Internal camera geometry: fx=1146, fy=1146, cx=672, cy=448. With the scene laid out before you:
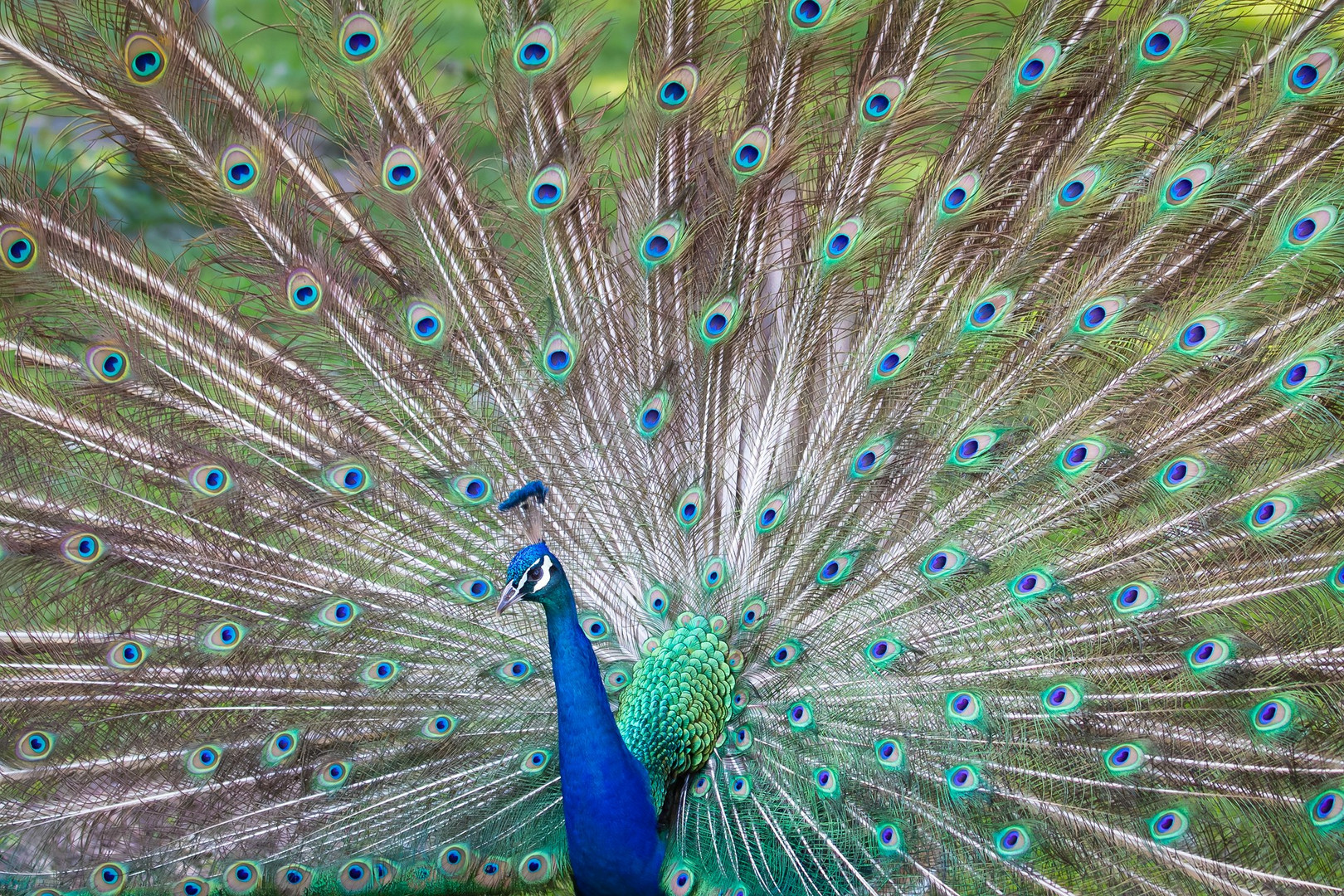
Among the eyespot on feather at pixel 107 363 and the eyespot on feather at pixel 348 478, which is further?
the eyespot on feather at pixel 348 478

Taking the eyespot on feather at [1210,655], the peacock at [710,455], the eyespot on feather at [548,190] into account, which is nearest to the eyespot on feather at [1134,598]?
the peacock at [710,455]

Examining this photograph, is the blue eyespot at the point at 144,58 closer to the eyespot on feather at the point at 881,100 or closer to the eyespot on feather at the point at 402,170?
the eyespot on feather at the point at 402,170

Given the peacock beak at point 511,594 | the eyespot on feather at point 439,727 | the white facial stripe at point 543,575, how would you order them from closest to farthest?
the peacock beak at point 511,594
the white facial stripe at point 543,575
the eyespot on feather at point 439,727

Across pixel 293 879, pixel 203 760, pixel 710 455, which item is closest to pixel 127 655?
pixel 203 760

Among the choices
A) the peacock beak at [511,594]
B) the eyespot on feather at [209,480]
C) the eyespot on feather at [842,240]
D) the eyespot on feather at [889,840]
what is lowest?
the eyespot on feather at [889,840]

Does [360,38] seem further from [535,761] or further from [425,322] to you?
[535,761]

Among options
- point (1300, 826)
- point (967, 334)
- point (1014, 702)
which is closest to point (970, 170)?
point (967, 334)
